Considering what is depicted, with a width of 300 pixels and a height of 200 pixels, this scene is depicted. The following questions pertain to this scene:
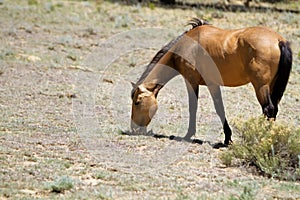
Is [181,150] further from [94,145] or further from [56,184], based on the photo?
[56,184]

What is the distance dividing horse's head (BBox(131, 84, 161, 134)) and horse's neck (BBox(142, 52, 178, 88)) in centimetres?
9

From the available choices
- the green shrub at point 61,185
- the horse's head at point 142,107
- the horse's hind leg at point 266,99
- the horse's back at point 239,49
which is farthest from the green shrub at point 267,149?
the green shrub at point 61,185

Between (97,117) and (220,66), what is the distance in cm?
285

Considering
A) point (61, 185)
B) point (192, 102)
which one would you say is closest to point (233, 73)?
point (192, 102)

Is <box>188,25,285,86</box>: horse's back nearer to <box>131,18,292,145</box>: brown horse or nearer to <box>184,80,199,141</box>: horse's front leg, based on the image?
<box>131,18,292,145</box>: brown horse

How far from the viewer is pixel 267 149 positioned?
736 centimetres

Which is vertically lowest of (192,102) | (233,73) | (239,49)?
(192,102)

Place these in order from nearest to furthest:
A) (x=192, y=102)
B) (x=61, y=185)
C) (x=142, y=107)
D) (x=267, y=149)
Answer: (x=61, y=185), (x=267, y=149), (x=142, y=107), (x=192, y=102)

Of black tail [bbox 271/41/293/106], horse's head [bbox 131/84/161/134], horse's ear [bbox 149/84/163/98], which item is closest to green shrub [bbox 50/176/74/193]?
horse's head [bbox 131/84/161/134]

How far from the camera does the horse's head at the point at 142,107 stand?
914 cm

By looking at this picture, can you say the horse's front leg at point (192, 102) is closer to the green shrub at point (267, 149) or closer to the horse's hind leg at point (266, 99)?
the horse's hind leg at point (266, 99)

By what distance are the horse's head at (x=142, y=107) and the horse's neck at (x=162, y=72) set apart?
0.30 feet

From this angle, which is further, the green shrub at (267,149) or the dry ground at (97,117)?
the green shrub at (267,149)

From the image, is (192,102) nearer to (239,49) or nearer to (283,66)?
(239,49)
